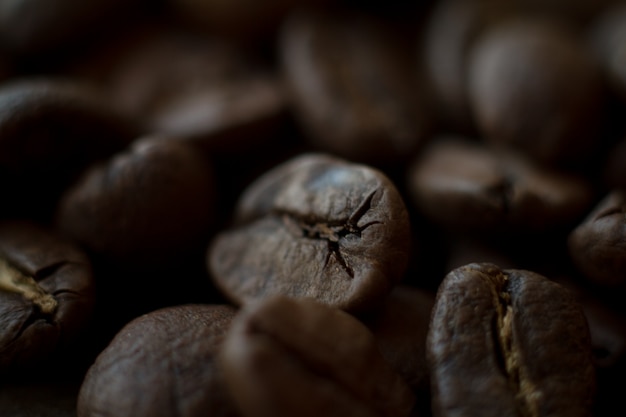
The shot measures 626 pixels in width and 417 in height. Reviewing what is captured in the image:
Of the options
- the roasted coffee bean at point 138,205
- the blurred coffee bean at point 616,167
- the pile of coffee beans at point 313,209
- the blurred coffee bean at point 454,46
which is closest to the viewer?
the pile of coffee beans at point 313,209

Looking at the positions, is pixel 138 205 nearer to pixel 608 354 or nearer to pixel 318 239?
pixel 318 239

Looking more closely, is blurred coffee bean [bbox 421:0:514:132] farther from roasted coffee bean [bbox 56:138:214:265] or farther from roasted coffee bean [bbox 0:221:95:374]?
roasted coffee bean [bbox 0:221:95:374]

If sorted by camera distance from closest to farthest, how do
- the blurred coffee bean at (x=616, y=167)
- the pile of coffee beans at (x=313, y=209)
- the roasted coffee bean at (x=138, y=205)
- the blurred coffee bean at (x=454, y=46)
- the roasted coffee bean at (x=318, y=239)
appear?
the pile of coffee beans at (x=313, y=209) → the roasted coffee bean at (x=318, y=239) → the roasted coffee bean at (x=138, y=205) → the blurred coffee bean at (x=616, y=167) → the blurred coffee bean at (x=454, y=46)

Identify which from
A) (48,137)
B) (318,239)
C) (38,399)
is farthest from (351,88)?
(38,399)

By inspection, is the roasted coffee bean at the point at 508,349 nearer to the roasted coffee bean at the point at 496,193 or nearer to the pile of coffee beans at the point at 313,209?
the pile of coffee beans at the point at 313,209

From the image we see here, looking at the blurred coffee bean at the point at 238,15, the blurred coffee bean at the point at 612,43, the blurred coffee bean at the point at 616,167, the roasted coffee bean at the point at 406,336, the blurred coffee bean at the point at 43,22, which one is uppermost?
the blurred coffee bean at the point at 43,22

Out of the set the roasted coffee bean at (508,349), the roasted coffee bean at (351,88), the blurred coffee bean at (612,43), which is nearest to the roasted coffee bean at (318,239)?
the roasted coffee bean at (508,349)

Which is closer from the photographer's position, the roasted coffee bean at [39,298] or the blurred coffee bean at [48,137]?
the roasted coffee bean at [39,298]

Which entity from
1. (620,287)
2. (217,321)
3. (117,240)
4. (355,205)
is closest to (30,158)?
(117,240)
